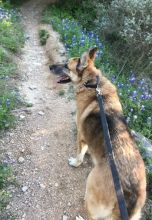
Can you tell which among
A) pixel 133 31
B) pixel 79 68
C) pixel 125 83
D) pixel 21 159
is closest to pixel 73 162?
pixel 21 159

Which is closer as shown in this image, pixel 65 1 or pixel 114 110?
pixel 114 110

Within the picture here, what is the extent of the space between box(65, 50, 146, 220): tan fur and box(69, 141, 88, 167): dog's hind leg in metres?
0.09

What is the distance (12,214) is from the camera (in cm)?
473

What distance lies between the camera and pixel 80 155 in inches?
216

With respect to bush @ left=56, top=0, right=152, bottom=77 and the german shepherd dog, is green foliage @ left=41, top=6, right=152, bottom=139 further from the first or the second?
the german shepherd dog

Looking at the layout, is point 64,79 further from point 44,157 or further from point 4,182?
point 4,182

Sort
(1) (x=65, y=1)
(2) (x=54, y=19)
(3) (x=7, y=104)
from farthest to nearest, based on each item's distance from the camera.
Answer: (1) (x=65, y=1), (2) (x=54, y=19), (3) (x=7, y=104)

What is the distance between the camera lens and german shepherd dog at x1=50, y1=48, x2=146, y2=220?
3691 mm

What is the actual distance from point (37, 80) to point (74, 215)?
4.38 metres

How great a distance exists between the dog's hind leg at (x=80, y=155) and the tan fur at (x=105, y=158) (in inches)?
3.4

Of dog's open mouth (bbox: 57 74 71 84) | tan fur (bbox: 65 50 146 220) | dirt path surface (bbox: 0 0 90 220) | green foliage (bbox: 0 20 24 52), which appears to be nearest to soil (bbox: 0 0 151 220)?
dirt path surface (bbox: 0 0 90 220)

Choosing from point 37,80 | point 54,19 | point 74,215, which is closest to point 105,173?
point 74,215

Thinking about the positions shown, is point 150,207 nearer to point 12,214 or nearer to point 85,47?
point 12,214

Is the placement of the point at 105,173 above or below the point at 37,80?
above
